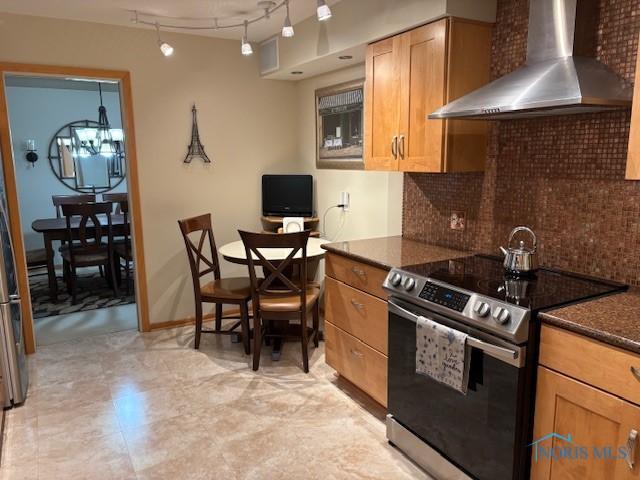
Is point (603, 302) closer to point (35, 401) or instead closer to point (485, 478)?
point (485, 478)

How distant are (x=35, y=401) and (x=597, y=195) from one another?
10.6 ft

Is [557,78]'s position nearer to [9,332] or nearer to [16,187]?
[9,332]

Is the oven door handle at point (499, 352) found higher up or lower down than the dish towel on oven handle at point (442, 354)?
higher up

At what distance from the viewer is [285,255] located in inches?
127

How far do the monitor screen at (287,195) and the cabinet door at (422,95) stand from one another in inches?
59.9

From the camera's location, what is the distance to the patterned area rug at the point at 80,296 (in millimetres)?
4495

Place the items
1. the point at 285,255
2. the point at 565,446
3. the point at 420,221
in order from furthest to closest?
the point at 285,255 < the point at 420,221 < the point at 565,446

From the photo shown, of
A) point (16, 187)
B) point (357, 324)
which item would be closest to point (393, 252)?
point (357, 324)

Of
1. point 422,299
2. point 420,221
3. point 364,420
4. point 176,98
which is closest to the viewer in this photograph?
point 422,299

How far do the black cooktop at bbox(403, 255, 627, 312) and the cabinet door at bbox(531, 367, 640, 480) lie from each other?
28 cm

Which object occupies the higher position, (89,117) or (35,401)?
(89,117)

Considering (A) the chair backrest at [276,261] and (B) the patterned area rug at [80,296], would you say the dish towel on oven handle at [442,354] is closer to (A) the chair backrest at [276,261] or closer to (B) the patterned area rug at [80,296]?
(A) the chair backrest at [276,261]

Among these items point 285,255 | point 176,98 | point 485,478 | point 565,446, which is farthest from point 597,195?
point 176,98

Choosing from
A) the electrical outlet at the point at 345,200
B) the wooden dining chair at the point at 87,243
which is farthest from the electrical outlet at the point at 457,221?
the wooden dining chair at the point at 87,243
